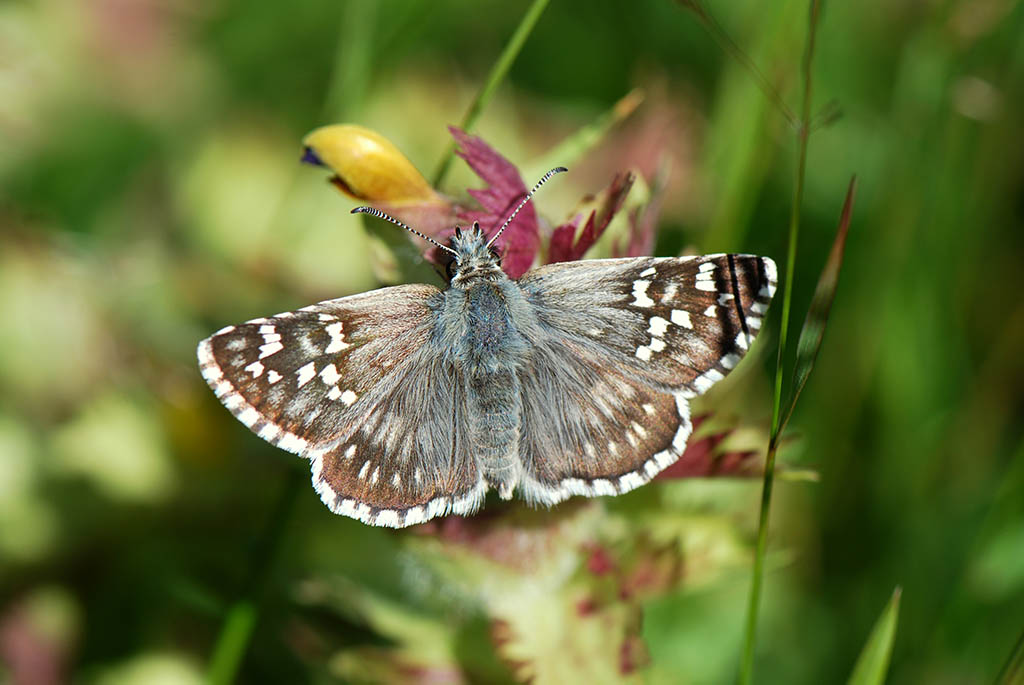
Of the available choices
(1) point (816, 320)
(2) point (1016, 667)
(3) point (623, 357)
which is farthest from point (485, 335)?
(2) point (1016, 667)

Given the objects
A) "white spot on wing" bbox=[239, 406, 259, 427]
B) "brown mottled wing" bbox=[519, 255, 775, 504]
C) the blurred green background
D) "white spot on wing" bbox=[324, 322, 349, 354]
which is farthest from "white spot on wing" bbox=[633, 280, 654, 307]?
"white spot on wing" bbox=[239, 406, 259, 427]

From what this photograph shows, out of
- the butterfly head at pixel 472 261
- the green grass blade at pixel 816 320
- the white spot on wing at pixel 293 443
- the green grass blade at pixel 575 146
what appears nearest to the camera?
the green grass blade at pixel 816 320

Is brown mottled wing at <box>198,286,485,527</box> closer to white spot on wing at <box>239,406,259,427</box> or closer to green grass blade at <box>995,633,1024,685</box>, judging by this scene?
white spot on wing at <box>239,406,259,427</box>

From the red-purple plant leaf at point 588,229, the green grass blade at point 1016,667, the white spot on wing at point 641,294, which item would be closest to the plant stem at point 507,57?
the red-purple plant leaf at point 588,229

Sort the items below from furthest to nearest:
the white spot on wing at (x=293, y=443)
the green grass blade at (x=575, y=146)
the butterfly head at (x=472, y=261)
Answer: the green grass blade at (x=575, y=146) < the butterfly head at (x=472, y=261) < the white spot on wing at (x=293, y=443)

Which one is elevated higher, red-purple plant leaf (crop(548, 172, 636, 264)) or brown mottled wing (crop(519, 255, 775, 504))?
red-purple plant leaf (crop(548, 172, 636, 264))

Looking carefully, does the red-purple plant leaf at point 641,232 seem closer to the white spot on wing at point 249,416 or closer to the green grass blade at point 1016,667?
the white spot on wing at point 249,416

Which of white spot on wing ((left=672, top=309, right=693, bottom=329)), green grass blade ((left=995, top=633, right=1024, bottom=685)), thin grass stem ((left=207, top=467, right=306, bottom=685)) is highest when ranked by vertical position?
white spot on wing ((left=672, top=309, right=693, bottom=329))

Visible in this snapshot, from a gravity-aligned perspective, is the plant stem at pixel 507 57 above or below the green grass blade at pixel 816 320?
above
